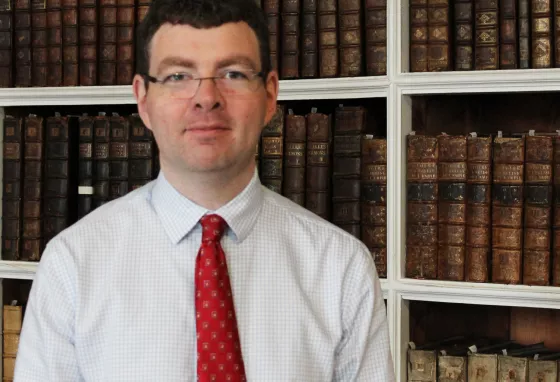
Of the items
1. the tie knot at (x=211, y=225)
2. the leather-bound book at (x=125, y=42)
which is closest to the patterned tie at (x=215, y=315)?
the tie knot at (x=211, y=225)

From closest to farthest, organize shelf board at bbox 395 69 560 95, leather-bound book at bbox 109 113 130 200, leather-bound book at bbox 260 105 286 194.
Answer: shelf board at bbox 395 69 560 95
leather-bound book at bbox 260 105 286 194
leather-bound book at bbox 109 113 130 200

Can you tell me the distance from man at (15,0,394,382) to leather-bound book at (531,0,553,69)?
2.63ft

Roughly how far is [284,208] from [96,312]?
12.8 inches

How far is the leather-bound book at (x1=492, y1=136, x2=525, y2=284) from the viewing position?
1.93 metres

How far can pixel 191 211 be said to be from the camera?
4.18 feet

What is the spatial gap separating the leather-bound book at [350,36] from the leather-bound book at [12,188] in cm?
85

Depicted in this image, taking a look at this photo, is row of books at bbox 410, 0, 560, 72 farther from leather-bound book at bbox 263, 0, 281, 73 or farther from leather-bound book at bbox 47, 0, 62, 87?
leather-bound book at bbox 47, 0, 62, 87

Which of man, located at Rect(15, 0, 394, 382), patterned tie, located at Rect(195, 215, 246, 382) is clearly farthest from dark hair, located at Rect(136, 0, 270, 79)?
patterned tie, located at Rect(195, 215, 246, 382)

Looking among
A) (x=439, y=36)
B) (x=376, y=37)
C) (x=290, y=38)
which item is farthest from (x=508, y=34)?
(x=290, y=38)

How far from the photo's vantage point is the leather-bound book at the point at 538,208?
1.91m

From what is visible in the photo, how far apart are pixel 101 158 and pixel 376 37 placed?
74 centimetres

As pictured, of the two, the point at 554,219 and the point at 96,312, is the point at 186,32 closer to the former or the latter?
the point at 96,312

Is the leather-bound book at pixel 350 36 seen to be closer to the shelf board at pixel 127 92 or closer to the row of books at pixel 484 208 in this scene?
the shelf board at pixel 127 92

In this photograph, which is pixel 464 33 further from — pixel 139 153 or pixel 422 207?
pixel 139 153
